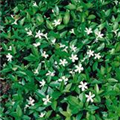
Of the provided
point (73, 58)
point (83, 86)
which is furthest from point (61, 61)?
point (83, 86)

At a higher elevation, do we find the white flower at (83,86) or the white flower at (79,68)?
the white flower at (79,68)

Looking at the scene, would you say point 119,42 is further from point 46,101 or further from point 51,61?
point 46,101

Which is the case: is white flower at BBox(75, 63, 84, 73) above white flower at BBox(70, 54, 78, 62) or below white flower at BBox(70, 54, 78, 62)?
below

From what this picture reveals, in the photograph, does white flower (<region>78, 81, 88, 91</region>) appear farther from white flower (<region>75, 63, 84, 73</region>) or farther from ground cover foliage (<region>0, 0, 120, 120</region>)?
white flower (<region>75, 63, 84, 73</region>)

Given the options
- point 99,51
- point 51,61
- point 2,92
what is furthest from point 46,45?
point 2,92

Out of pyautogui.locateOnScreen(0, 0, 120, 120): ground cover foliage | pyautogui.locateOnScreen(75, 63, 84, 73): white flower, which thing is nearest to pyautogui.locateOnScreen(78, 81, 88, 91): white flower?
pyautogui.locateOnScreen(0, 0, 120, 120): ground cover foliage

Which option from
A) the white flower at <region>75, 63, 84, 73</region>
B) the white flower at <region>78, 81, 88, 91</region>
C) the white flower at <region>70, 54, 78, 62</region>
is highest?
the white flower at <region>70, 54, 78, 62</region>

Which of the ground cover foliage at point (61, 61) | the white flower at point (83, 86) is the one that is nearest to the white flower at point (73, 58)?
the ground cover foliage at point (61, 61)

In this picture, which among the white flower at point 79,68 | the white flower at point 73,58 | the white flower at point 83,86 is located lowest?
the white flower at point 83,86

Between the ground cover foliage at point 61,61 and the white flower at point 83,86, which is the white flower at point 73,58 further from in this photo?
the white flower at point 83,86
